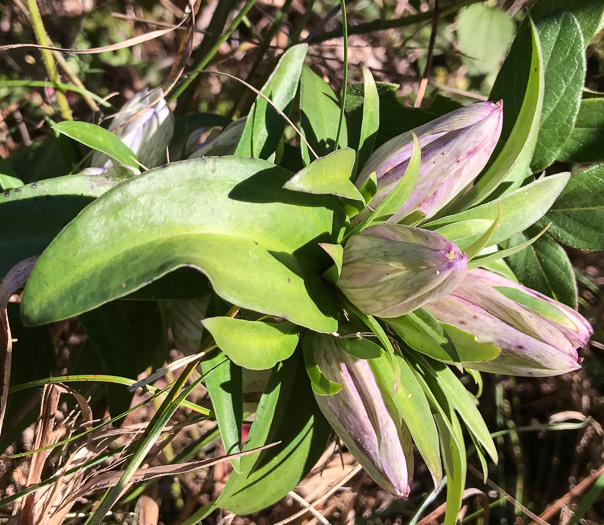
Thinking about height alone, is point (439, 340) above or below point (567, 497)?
above

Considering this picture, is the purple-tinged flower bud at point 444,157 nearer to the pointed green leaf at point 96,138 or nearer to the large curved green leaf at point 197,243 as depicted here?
the large curved green leaf at point 197,243

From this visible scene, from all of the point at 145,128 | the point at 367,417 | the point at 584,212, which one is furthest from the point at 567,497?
the point at 145,128

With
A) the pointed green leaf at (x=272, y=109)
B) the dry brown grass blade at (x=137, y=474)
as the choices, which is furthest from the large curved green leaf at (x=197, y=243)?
the dry brown grass blade at (x=137, y=474)

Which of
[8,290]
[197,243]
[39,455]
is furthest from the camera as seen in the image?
[39,455]

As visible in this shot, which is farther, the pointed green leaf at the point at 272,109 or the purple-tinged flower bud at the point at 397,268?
the pointed green leaf at the point at 272,109

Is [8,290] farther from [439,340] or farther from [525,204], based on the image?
[525,204]

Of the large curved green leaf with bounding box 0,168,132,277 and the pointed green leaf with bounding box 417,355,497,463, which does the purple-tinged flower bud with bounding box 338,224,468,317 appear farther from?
the large curved green leaf with bounding box 0,168,132,277

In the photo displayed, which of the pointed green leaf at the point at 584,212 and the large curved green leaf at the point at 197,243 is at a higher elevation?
the large curved green leaf at the point at 197,243
